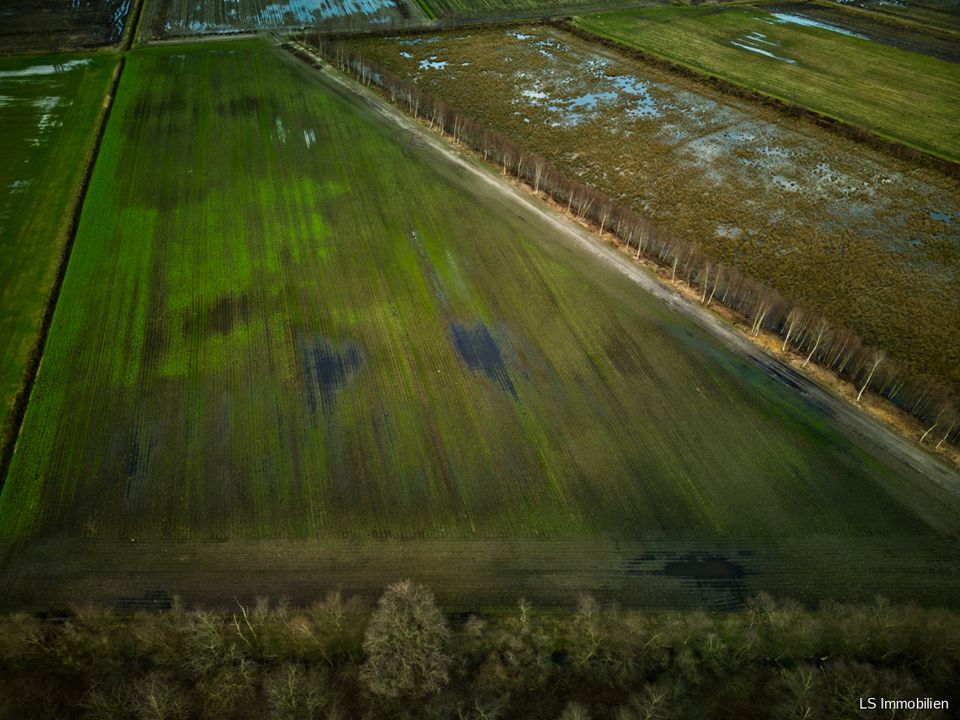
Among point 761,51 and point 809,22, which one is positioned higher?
point 809,22

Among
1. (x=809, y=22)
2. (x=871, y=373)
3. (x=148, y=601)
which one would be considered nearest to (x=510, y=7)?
(x=809, y=22)

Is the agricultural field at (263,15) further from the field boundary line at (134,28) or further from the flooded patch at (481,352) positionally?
the flooded patch at (481,352)

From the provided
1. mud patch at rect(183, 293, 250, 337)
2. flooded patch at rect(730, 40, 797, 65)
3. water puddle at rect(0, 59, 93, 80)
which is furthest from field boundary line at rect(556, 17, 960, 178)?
water puddle at rect(0, 59, 93, 80)

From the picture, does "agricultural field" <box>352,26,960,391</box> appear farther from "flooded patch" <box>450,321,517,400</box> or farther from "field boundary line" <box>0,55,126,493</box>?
"field boundary line" <box>0,55,126,493</box>

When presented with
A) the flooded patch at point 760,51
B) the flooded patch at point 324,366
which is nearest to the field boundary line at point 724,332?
the flooded patch at point 324,366

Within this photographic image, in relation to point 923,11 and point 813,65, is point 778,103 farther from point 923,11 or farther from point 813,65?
point 923,11
